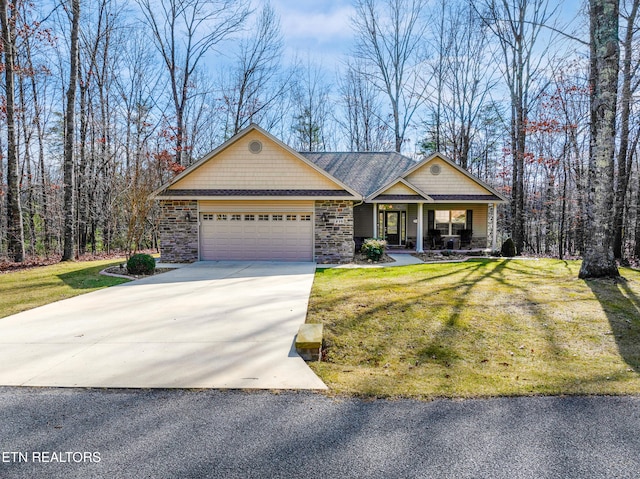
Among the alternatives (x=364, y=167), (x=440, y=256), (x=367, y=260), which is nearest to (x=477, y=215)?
(x=440, y=256)

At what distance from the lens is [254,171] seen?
534 inches

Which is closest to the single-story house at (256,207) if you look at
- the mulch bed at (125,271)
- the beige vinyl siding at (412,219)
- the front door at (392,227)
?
the mulch bed at (125,271)

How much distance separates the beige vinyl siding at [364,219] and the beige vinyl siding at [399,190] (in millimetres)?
1572

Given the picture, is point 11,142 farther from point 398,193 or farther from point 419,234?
point 419,234

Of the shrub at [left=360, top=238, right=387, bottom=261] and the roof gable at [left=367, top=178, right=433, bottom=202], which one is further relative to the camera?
the roof gable at [left=367, top=178, right=433, bottom=202]

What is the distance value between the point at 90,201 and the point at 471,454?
76.9 feet

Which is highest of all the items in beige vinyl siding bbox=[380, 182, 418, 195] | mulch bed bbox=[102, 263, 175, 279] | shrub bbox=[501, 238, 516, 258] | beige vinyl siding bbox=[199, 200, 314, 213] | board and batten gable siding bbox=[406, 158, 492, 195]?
board and batten gable siding bbox=[406, 158, 492, 195]

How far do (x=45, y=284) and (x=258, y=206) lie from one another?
687 cm

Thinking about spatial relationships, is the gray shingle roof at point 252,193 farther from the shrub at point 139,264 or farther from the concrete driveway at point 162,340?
the concrete driveway at point 162,340

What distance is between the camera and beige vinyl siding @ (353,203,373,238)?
56.5ft

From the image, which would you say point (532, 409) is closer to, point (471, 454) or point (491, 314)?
point (471, 454)

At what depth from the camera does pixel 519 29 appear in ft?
64.6

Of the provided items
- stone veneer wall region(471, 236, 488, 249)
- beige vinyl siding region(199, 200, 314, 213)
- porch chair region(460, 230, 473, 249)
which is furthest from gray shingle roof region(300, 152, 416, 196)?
stone veneer wall region(471, 236, 488, 249)

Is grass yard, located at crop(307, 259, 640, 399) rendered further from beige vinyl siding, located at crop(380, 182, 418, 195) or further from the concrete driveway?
beige vinyl siding, located at crop(380, 182, 418, 195)
